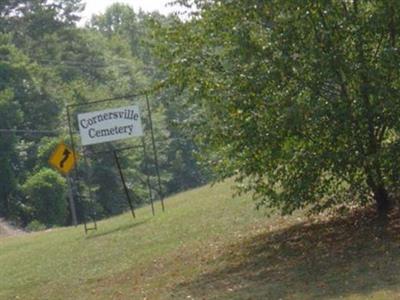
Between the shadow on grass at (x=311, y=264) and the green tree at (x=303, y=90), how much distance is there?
A: 65cm

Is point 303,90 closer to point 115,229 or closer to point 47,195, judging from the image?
point 115,229

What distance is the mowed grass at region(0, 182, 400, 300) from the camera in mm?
10602

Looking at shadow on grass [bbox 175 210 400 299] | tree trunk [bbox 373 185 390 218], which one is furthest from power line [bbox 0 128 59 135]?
tree trunk [bbox 373 185 390 218]

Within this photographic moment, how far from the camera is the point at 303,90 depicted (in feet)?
38.4

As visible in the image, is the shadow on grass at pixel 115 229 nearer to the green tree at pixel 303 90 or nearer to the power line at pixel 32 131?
the green tree at pixel 303 90

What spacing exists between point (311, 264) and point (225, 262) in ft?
6.46

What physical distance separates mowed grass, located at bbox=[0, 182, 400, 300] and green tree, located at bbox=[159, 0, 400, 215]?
886 millimetres

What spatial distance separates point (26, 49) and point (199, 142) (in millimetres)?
64958

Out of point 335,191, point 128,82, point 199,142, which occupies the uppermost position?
point 128,82

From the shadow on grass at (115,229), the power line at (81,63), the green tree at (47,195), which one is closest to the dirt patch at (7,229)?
the green tree at (47,195)

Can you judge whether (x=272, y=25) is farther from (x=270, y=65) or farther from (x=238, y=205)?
(x=238, y=205)

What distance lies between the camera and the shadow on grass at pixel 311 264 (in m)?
10.2

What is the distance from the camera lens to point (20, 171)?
59188mm

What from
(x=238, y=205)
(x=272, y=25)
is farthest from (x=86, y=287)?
(x=238, y=205)
